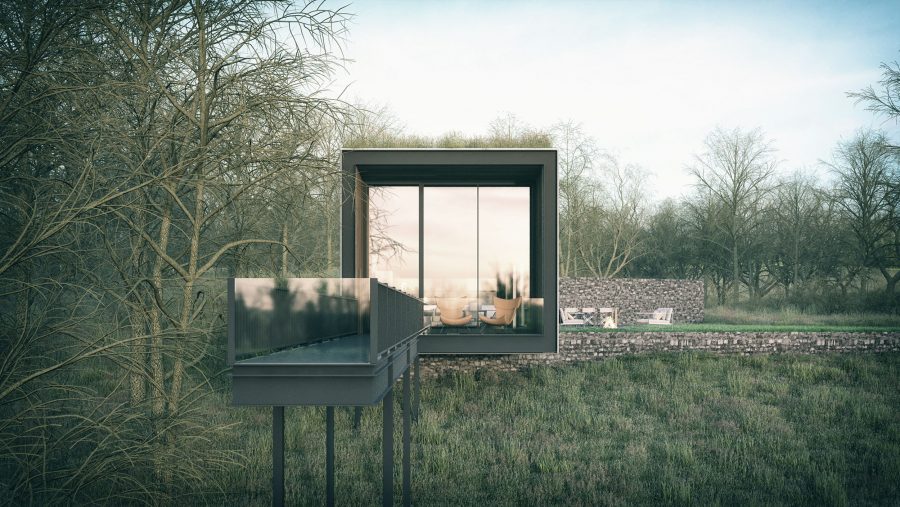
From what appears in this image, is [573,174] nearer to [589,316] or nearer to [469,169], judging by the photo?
[589,316]

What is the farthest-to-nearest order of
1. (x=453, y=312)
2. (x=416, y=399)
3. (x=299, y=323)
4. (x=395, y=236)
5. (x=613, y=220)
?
(x=613, y=220) → (x=395, y=236) → (x=416, y=399) → (x=453, y=312) → (x=299, y=323)

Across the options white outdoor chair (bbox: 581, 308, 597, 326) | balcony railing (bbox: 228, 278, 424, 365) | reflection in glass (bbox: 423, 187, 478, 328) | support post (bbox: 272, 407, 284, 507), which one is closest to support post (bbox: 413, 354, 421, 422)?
reflection in glass (bbox: 423, 187, 478, 328)

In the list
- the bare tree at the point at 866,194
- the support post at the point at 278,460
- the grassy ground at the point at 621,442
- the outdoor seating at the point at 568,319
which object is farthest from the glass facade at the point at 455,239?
the bare tree at the point at 866,194

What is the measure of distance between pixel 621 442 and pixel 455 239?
4.78 metres

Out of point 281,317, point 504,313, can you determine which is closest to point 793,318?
point 504,313

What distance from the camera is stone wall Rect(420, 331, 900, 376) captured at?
18.7 m

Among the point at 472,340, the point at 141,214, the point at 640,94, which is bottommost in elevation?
the point at 472,340

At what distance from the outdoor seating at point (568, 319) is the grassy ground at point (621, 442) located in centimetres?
696

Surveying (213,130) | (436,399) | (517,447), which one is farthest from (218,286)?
(436,399)

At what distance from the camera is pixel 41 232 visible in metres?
5.09

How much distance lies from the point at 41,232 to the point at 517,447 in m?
6.77

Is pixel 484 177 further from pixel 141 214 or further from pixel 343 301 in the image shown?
pixel 141 214

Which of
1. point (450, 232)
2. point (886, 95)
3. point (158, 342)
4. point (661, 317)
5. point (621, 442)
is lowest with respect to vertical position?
point (621, 442)

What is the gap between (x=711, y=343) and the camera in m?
18.9
